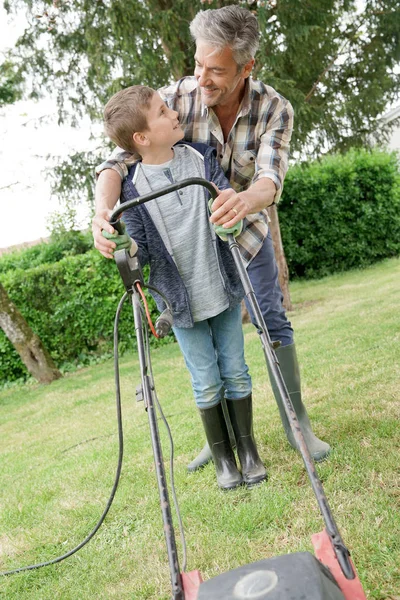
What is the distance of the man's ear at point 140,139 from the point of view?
2.55 metres

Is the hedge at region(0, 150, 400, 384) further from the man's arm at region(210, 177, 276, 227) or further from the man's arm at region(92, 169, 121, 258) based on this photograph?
the man's arm at region(210, 177, 276, 227)

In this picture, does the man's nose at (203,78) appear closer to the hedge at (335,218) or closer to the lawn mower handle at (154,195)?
the lawn mower handle at (154,195)

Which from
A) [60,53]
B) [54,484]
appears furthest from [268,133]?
[60,53]

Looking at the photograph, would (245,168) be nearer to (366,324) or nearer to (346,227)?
(366,324)

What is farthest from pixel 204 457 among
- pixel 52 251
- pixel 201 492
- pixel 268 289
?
pixel 52 251

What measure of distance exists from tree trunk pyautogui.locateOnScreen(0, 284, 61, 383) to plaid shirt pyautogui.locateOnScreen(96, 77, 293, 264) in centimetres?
562

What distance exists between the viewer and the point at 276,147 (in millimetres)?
2760

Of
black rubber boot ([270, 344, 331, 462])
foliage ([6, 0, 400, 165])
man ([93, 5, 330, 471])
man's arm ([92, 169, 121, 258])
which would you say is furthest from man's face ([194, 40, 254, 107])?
foliage ([6, 0, 400, 165])

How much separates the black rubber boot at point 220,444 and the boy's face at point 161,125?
116 centimetres

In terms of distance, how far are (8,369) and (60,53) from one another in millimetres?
4227

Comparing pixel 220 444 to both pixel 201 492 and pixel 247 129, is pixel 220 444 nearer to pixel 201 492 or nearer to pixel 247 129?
pixel 201 492

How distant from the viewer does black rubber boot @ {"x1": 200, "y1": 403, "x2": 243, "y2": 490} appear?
2855mm

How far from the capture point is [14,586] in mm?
2500

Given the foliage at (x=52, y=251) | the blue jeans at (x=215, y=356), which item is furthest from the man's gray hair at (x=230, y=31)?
the foliage at (x=52, y=251)
